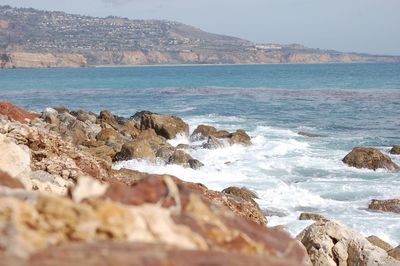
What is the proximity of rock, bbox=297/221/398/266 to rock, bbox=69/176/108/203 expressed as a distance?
7353mm

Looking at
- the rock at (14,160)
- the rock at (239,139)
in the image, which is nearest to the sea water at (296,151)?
the rock at (239,139)

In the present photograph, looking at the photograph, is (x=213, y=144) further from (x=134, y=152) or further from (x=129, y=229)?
(x=129, y=229)

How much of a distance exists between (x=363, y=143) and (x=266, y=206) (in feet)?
51.3

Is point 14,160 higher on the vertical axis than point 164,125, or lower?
higher

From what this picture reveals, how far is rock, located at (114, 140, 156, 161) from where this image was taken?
75.8ft

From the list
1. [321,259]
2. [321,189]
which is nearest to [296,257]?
[321,259]

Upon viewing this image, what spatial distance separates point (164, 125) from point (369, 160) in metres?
12.3

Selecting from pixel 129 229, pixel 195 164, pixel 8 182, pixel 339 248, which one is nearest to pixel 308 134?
pixel 195 164

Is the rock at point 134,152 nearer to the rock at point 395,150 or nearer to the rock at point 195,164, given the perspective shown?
the rock at point 195,164

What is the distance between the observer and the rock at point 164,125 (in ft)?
105

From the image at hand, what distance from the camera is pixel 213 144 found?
1144 inches

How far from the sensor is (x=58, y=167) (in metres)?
10.3

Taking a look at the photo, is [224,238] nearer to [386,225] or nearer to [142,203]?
[142,203]

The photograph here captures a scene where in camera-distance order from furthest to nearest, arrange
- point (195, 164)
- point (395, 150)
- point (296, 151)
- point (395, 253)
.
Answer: point (296, 151), point (395, 150), point (195, 164), point (395, 253)
